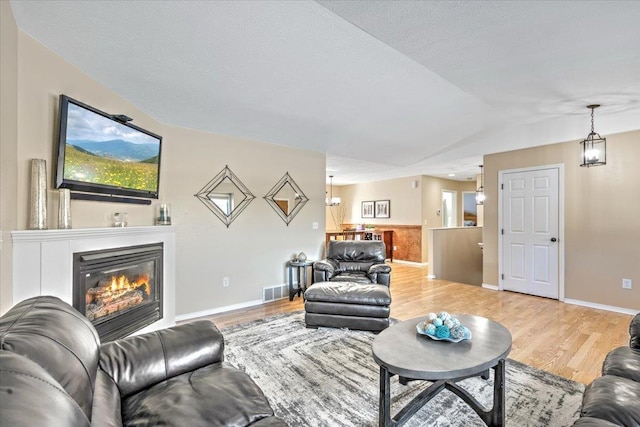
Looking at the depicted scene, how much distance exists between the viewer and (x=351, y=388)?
217 centimetres

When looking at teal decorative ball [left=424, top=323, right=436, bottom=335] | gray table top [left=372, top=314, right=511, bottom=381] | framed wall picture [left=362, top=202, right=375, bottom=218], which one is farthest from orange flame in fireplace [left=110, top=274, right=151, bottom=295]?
framed wall picture [left=362, top=202, right=375, bottom=218]

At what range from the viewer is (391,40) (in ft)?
6.88

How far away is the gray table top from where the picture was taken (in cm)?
155

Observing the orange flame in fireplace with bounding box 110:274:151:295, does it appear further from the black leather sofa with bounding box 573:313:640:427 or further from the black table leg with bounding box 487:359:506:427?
the black leather sofa with bounding box 573:313:640:427

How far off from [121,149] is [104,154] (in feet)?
0.71

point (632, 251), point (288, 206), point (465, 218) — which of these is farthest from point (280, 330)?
point (465, 218)

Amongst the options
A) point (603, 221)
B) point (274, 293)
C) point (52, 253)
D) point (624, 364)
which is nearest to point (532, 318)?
point (603, 221)

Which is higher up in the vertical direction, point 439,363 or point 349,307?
point 439,363

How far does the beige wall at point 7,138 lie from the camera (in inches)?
68.5

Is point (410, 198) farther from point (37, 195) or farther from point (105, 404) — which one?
point (105, 404)

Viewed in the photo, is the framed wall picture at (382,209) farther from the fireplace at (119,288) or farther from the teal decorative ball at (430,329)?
the teal decorative ball at (430,329)

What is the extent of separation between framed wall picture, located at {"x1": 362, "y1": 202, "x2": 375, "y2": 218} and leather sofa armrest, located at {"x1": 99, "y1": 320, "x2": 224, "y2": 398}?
7832 mm

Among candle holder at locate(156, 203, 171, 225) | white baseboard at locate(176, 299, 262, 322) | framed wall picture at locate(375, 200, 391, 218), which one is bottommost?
white baseboard at locate(176, 299, 262, 322)

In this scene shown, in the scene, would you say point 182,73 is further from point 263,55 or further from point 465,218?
point 465,218
